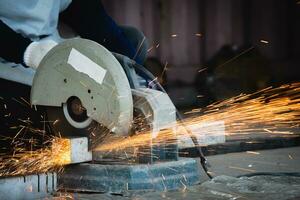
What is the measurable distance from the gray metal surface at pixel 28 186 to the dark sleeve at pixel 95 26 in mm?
1150

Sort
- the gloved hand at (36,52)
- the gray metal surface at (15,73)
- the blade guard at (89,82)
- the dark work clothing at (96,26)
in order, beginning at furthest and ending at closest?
the dark work clothing at (96,26)
the gray metal surface at (15,73)
the gloved hand at (36,52)
the blade guard at (89,82)

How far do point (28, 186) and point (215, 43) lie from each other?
521 centimetres

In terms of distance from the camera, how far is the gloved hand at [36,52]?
3.01m

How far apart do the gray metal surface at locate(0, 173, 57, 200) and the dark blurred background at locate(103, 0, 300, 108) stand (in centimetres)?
343

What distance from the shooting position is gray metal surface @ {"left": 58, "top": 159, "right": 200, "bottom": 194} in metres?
2.87

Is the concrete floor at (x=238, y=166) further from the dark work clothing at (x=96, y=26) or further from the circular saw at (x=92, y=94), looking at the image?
the dark work clothing at (x=96, y=26)

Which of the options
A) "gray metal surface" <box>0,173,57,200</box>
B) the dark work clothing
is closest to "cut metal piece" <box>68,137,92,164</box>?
"gray metal surface" <box>0,173,57,200</box>

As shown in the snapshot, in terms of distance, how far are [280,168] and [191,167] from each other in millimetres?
800

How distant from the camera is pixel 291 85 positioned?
8750 millimetres

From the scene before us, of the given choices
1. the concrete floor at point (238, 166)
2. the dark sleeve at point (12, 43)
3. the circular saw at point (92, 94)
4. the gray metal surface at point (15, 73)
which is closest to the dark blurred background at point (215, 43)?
the concrete floor at point (238, 166)

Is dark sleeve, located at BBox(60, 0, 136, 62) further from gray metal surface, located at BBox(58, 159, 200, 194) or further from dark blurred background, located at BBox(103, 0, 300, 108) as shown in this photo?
dark blurred background, located at BBox(103, 0, 300, 108)

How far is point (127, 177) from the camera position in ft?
9.38

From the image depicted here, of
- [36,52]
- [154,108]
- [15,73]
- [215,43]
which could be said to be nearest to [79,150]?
[154,108]

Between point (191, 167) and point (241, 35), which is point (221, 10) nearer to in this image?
point (241, 35)
